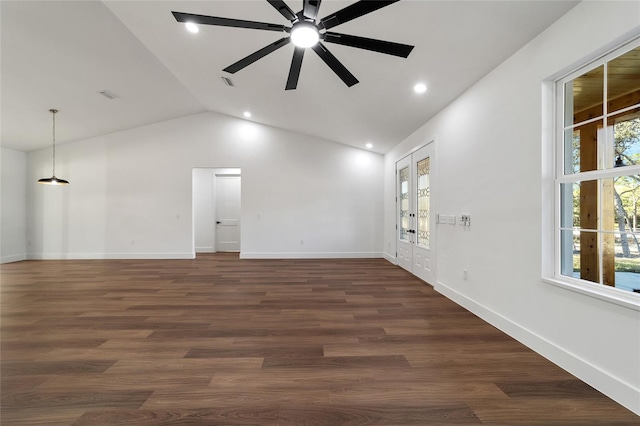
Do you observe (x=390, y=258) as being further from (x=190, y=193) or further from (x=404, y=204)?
(x=190, y=193)

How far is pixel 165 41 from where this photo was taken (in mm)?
4051

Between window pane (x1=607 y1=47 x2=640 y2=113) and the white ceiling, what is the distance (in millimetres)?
567

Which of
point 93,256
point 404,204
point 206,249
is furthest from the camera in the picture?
point 206,249

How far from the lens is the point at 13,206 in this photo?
6863mm

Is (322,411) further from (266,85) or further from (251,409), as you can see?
(266,85)

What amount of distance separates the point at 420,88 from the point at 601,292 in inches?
114

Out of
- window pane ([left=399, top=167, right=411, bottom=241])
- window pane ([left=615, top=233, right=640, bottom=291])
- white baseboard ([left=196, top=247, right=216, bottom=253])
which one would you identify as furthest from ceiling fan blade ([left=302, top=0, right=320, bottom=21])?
white baseboard ([left=196, top=247, right=216, bottom=253])

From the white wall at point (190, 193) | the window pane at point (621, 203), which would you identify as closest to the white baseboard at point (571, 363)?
the window pane at point (621, 203)

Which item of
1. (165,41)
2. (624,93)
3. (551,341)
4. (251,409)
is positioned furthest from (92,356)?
(624,93)

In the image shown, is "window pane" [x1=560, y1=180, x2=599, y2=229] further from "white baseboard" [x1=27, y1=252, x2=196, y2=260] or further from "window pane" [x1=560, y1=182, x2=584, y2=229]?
"white baseboard" [x1=27, y1=252, x2=196, y2=260]

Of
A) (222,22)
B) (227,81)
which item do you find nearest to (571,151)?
(222,22)

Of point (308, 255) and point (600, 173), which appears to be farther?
point (308, 255)

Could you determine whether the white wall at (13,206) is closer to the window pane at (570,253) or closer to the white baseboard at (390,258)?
the white baseboard at (390,258)

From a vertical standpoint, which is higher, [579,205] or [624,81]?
[624,81]
